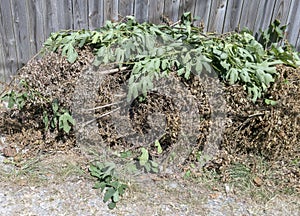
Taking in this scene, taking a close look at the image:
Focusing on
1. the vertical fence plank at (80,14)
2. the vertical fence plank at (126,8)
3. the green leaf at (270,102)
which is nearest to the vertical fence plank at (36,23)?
the vertical fence plank at (80,14)

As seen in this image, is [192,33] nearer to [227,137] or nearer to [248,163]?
[227,137]

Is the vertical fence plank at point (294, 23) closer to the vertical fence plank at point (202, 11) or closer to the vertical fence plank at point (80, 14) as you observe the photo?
the vertical fence plank at point (202, 11)

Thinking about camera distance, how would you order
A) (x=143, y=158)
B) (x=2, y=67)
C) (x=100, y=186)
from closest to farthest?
(x=100, y=186) < (x=143, y=158) < (x=2, y=67)

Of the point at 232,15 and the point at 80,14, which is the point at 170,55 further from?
the point at 80,14

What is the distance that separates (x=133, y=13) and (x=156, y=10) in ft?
0.70

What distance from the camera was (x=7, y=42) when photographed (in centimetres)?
343

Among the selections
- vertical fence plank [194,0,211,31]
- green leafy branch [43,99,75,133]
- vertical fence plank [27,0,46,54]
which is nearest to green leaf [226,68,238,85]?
vertical fence plank [194,0,211,31]

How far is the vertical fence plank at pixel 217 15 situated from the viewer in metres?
3.17

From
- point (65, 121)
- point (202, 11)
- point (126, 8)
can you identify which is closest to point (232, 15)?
point (202, 11)

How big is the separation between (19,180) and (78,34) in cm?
118

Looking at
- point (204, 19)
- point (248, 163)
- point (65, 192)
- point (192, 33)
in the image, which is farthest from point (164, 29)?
point (65, 192)

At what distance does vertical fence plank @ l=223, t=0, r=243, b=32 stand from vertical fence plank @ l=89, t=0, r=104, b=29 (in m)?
1.16

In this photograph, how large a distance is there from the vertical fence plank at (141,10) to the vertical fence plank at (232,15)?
0.75 metres

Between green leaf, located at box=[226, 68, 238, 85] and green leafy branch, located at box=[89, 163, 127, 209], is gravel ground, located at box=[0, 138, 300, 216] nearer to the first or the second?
green leafy branch, located at box=[89, 163, 127, 209]
